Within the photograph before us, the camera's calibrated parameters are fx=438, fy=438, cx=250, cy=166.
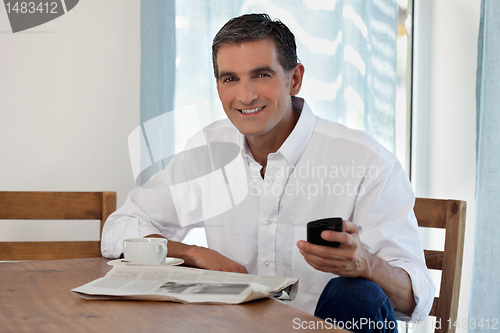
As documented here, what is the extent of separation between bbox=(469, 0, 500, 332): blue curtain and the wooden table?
148 centimetres

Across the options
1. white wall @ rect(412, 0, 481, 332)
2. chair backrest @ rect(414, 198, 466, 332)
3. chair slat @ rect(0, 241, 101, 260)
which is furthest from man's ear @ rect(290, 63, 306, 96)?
white wall @ rect(412, 0, 481, 332)

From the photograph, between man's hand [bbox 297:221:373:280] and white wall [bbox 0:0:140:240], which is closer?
man's hand [bbox 297:221:373:280]

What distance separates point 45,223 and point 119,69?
71 centimetres

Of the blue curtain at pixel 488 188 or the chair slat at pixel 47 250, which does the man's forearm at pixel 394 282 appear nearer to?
the chair slat at pixel 47 250

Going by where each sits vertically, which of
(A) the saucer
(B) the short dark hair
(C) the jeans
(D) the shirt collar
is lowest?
(C) the jeans

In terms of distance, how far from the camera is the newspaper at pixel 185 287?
562mm

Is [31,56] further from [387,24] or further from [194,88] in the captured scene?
[387,24]

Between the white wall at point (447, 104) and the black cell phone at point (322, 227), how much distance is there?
61.3 inches

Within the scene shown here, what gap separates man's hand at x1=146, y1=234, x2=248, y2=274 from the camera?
862 millimetres

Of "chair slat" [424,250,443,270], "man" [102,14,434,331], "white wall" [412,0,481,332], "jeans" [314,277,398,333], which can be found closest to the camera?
"jeans" [314,277,398,333]

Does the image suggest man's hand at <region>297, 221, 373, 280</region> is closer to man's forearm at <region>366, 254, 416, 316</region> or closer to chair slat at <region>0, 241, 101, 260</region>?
man's forearm at <region>366, 254, 416, 316</region>

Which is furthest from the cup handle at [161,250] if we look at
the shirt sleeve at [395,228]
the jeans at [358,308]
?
the shirt sleeve at [395,228]

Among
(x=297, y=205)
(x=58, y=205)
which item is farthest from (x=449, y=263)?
(x=58, y=205)

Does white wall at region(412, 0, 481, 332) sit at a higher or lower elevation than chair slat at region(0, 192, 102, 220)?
higher
